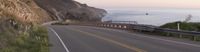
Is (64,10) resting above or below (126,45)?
below

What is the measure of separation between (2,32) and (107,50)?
196 inches

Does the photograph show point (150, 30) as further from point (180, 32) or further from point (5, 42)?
point (5, 42)

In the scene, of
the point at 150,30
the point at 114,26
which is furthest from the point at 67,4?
the point at 150,30

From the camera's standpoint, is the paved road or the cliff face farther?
the cliff face

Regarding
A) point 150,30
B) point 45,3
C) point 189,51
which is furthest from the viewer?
point 45,3

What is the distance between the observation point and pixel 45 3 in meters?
138

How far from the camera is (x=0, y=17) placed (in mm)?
26781

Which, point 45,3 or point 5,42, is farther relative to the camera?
point 45,3

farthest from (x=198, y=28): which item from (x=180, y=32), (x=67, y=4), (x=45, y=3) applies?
(x=67, y=4)

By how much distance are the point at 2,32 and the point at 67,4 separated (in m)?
131

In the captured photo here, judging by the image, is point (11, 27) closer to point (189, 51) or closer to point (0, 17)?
point (0, 17)

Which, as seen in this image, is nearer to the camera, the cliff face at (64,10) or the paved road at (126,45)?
the paved road at (126,45)

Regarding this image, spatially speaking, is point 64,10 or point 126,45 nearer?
point 126,45

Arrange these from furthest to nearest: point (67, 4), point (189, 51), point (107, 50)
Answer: point (67, 4) < point (107, 50) < point (189, 51)
